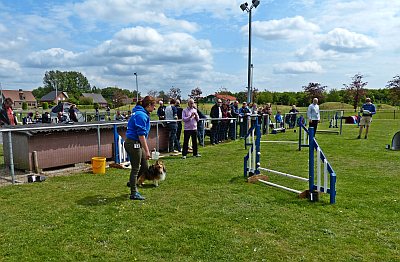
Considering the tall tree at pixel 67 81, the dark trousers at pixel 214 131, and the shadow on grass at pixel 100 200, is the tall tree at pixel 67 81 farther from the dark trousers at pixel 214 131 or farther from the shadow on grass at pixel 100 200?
the shadow on grass at pixel 100 200

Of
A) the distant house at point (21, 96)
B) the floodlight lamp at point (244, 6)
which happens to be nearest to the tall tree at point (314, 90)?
the floodlight lamp at point (244, 6)

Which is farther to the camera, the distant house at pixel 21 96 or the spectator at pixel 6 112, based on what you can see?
the distant house at pixel 21 96

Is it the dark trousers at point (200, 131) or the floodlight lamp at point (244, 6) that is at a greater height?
the floodlight lamp at point (244, 6)

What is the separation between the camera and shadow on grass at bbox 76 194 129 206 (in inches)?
223

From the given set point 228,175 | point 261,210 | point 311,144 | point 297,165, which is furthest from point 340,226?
point 297,165

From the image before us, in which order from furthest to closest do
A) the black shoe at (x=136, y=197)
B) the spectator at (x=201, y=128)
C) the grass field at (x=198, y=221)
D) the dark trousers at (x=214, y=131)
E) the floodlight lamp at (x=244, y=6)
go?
the floodlight lamp at (x=244, y=6) → the dark trousers at (x=214, y=131) → the spectator at (x=201, y=128) → the black shoe at (x=136, y=197) → the grass field at (x=198, y=221)

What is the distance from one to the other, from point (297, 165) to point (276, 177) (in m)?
1.76

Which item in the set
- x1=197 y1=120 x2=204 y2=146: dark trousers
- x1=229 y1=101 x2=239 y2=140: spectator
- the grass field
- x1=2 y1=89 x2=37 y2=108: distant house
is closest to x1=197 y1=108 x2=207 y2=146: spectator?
x1=197 y1=120 x2=204 y2=146: dark trousers

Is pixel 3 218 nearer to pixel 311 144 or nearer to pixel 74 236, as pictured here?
pixel 74 236

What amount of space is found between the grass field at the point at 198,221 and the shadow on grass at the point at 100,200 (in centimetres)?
2

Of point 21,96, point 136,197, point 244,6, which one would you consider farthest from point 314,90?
point 21,96

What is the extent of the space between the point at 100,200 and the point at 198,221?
205 cm

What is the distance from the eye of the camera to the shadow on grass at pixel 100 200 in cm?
565

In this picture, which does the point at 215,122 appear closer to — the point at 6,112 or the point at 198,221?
the point at 6,112
